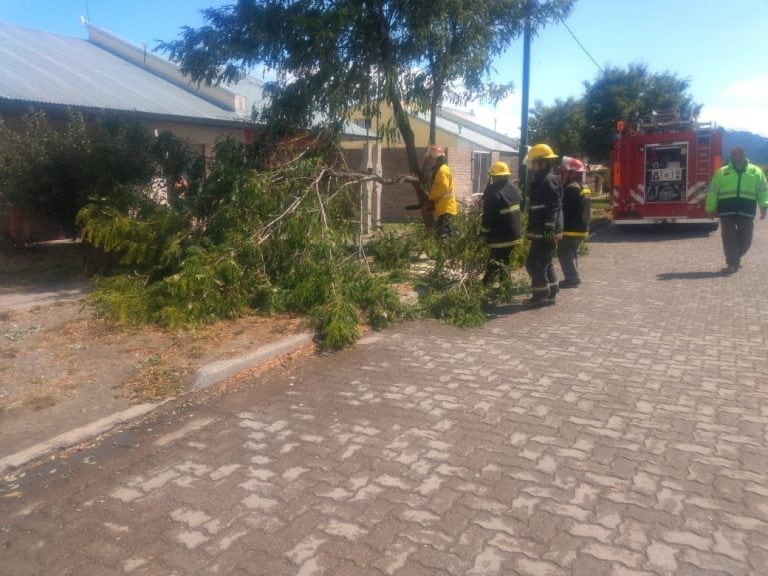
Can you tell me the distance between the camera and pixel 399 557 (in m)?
2.97

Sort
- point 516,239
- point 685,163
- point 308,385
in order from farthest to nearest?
point 685,163 < point 516,239 < point 308,385

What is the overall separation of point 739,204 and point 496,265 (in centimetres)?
460

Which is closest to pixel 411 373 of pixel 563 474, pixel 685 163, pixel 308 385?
pixel 308 385

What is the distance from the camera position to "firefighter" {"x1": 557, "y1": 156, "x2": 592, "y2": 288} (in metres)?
8.78

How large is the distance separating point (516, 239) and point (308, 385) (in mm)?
3706

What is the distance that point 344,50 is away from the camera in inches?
360

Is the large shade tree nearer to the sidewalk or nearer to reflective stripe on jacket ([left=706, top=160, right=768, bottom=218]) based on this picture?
reflective stripe on jacket ([left=706, top=160, right=768, bottom=218])

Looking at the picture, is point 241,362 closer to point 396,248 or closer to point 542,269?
point 542,269

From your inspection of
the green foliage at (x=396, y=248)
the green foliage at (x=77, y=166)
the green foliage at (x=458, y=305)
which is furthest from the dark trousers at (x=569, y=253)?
the green foliage at (x=77, y=166)

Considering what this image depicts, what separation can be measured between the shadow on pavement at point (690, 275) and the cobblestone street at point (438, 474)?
351 cm

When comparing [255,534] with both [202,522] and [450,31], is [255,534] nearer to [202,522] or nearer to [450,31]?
[202,522]

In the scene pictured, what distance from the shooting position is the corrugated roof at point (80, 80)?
11.9 m

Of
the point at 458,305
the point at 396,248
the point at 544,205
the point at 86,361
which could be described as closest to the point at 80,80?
the point at 396,248

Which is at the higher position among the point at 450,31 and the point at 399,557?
the point at 450,31
